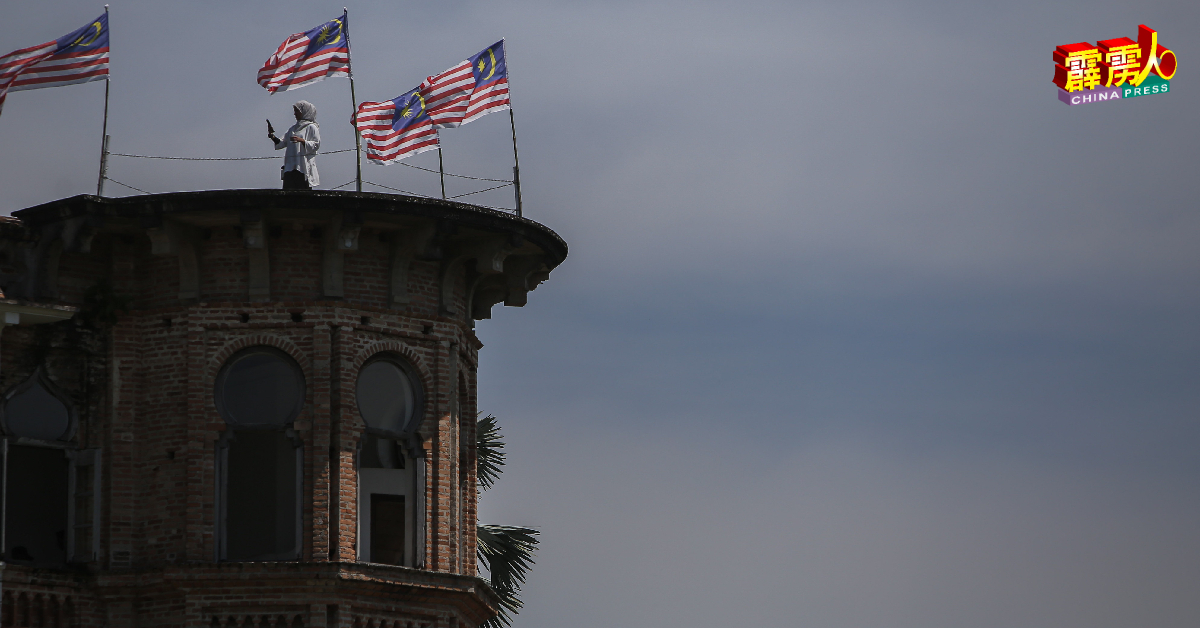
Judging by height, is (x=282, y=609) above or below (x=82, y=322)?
below

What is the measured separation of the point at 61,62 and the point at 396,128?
505 centimetres

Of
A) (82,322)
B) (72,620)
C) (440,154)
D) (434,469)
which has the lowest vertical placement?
(72,620)

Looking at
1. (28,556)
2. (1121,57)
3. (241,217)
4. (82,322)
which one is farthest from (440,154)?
(1121,57)

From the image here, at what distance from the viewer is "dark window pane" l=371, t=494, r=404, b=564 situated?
31609mm

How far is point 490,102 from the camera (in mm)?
32906

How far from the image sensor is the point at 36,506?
1212 inches

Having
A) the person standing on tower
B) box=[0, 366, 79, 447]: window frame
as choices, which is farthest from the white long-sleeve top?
box=[0, 366, 79, 447]: window frame

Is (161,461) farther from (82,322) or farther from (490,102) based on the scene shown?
(490,102)

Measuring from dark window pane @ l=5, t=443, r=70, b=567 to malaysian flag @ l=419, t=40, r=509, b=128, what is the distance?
7673mm

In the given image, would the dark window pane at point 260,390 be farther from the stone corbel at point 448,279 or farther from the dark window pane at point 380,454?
the stone corbel at point 448,279

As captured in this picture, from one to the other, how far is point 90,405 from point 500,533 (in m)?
9.07

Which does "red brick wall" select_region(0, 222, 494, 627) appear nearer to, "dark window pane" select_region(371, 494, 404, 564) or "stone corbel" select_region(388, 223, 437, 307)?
"stone corbel" select_region(388, 223, 437, 307)

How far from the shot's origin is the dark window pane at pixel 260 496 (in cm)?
3067

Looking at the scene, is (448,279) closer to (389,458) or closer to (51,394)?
(389,458)
